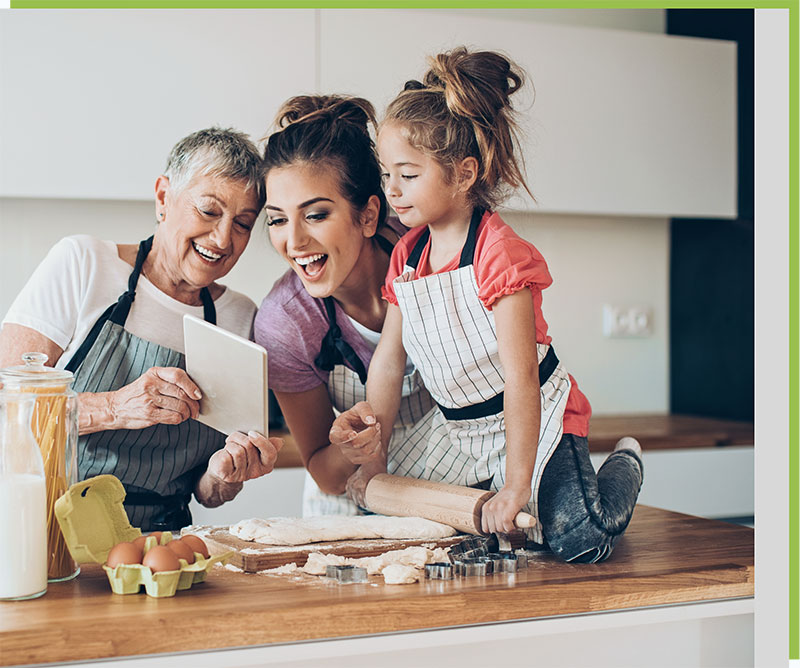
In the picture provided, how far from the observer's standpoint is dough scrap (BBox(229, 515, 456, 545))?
3.74ft

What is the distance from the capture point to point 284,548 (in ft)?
3.65

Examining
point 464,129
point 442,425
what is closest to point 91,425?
point 442,425

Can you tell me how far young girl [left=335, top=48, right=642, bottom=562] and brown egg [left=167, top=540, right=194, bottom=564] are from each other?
1.07ft

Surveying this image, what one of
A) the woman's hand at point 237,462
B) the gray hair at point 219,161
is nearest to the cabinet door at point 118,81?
the gray hair at point 219,161

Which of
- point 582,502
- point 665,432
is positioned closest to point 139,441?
point 582,502

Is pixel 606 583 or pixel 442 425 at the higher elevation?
pixel 442 425

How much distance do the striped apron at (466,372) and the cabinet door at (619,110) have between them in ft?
2.12

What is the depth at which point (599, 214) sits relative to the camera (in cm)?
234

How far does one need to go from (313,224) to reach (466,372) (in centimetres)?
29

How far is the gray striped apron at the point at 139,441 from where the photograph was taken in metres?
1.26

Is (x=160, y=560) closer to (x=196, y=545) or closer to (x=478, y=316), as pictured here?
(x=196, y=545)

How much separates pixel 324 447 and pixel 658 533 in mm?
499

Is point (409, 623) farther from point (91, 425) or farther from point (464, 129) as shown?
point (464, 129)
